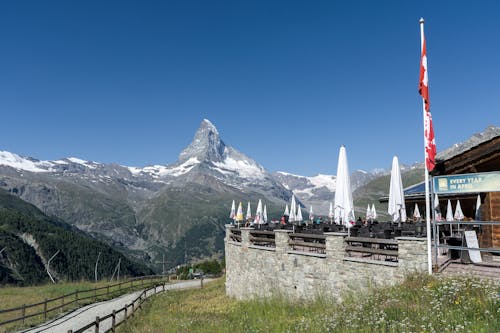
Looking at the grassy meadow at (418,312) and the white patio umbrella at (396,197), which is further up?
the white patio umbrella at (396,197)

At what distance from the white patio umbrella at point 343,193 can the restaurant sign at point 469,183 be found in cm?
530

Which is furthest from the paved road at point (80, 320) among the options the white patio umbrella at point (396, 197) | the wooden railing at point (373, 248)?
the white patio umbrella at point (396, 197)

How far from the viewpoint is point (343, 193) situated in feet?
57.6

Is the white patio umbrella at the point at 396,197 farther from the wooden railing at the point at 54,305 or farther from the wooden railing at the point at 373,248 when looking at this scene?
the wooden railing at the point at 54,305

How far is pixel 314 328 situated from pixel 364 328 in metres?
1.38

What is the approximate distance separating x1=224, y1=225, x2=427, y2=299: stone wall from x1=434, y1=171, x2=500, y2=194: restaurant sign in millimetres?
1653

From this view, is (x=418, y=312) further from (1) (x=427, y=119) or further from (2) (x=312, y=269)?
(2) (x=312, y=269)

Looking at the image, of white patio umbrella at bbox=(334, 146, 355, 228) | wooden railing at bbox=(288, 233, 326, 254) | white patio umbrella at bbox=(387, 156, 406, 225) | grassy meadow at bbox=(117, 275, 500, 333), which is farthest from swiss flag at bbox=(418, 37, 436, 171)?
white patio umbrella at bbox=(387, 156, 406, 225)

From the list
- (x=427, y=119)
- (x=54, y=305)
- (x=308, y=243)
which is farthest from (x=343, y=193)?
(x=54, y=305)

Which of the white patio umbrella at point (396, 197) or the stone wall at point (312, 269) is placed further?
the white patio umbrella at point (396, 197)

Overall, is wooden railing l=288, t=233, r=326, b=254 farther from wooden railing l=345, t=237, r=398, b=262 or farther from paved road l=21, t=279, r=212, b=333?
paved road l=21, t=279, r=212, b=333

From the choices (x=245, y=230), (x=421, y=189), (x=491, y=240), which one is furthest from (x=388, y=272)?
(x=421, y=189)

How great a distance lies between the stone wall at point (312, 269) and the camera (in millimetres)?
11863

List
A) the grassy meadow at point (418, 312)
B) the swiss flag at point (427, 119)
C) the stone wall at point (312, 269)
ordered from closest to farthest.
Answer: the grassy meadow at point (418, 312) < the swiss flag at point (427, 119) < the stone wall at point (312, 269)
